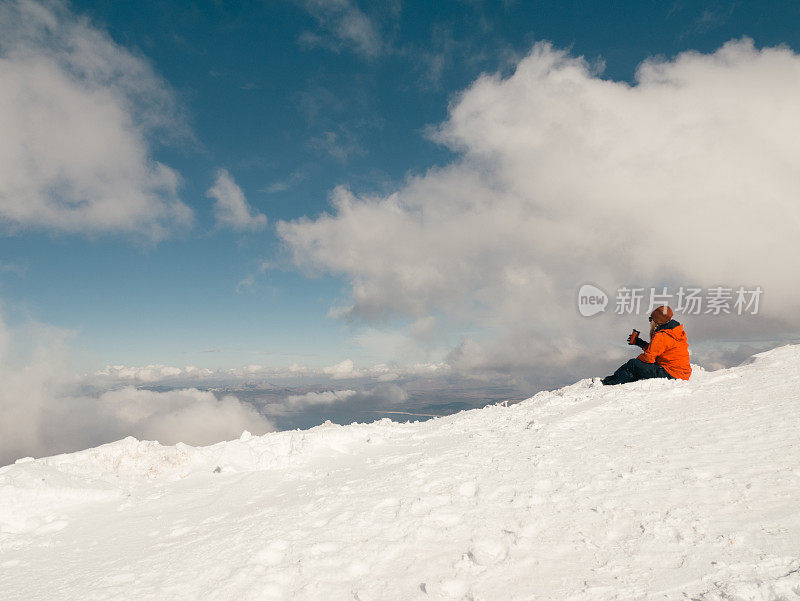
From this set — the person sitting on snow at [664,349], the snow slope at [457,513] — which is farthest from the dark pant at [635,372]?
the snow slope at [457,513]

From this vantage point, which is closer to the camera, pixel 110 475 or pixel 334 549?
pixel 334 549

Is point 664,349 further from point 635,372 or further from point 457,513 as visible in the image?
point 457,513

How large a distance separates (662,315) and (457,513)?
9.88 m

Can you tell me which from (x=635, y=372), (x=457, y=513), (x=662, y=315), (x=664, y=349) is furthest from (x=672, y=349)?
(x=457, y=513)

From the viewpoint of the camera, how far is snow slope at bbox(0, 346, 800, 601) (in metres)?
3.91

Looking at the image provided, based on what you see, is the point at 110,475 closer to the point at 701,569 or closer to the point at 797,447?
the point at 701,569

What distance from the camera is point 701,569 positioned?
3.59 m

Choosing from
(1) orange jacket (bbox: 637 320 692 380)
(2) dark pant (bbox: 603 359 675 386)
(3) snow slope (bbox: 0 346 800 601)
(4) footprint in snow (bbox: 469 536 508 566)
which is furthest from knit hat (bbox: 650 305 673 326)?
(4) footprint in snow (bbox: 469 536 508 566)

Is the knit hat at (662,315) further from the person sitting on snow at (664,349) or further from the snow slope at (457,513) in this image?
the snow slope at (457,513)

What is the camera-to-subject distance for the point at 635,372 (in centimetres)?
1269

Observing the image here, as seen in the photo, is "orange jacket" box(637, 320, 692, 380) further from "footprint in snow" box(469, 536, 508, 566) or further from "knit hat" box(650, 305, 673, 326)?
"footprint in snow" box(469, 536, 508, 566)

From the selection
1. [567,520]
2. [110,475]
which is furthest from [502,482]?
[110,475]

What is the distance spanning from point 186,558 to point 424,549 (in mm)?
3323

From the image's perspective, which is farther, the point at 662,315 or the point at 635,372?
the point at 635,372
